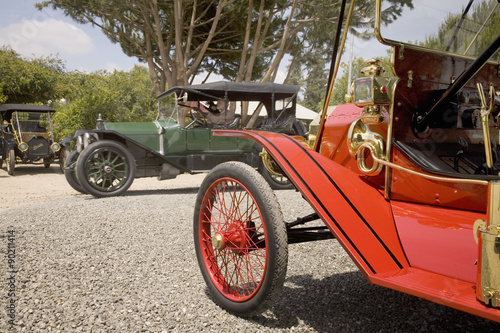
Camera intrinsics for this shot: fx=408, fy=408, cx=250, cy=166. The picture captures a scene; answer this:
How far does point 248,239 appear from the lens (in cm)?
223

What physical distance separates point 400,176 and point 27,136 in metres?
13.1

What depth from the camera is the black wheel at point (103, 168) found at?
6.76 m

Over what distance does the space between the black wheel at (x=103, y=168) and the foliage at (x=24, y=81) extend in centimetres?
1073

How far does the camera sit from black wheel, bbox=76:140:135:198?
6762mm

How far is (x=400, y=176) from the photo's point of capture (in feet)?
6.64

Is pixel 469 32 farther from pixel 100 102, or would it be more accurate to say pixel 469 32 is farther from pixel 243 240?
pixel 100 102

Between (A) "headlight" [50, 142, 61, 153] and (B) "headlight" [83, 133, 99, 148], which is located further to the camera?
(A) "headlight" [50, 142, 61, 153]

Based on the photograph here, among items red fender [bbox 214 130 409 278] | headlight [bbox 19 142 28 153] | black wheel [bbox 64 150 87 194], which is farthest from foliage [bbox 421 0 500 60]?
headlight [bbox 19 142 28 153]

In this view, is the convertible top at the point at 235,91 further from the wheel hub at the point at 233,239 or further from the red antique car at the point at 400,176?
the wheel hub at the point at 233,239

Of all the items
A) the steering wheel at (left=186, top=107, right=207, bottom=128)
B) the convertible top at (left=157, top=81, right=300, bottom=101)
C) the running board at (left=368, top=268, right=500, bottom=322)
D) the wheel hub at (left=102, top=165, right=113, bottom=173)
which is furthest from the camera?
the steering wheel at (left=186, top=107, right=207, bottom=128)

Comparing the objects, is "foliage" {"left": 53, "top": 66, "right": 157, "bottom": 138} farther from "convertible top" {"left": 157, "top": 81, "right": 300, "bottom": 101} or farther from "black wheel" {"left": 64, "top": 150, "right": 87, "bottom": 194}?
"convertible top" {"left": 157, "top": 81, "right": 300, "bottom": 101}

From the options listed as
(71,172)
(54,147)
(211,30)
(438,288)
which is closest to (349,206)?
(438,288)

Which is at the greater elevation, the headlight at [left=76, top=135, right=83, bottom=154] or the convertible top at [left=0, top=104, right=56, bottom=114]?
the convertible top at [left=0, top=104, right=56, bottom=114]

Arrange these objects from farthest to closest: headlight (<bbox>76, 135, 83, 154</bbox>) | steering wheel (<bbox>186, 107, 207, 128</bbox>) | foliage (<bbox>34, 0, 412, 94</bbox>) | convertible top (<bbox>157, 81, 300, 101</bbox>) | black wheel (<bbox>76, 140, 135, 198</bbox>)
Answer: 1. foliage (<bbox>34, 0, 412, 94</bbox>)
2. steering wheel (<bbox>186, 107, 207, 128</bbox>)
3. convertible top (<bbox>157, 81, 300, 101</bbox>)
4. headlight (<bbox>76, 135, 83, 154</bbox>)
5. black wheel (<bbox>76, 140, 135, 198</bbox>)
